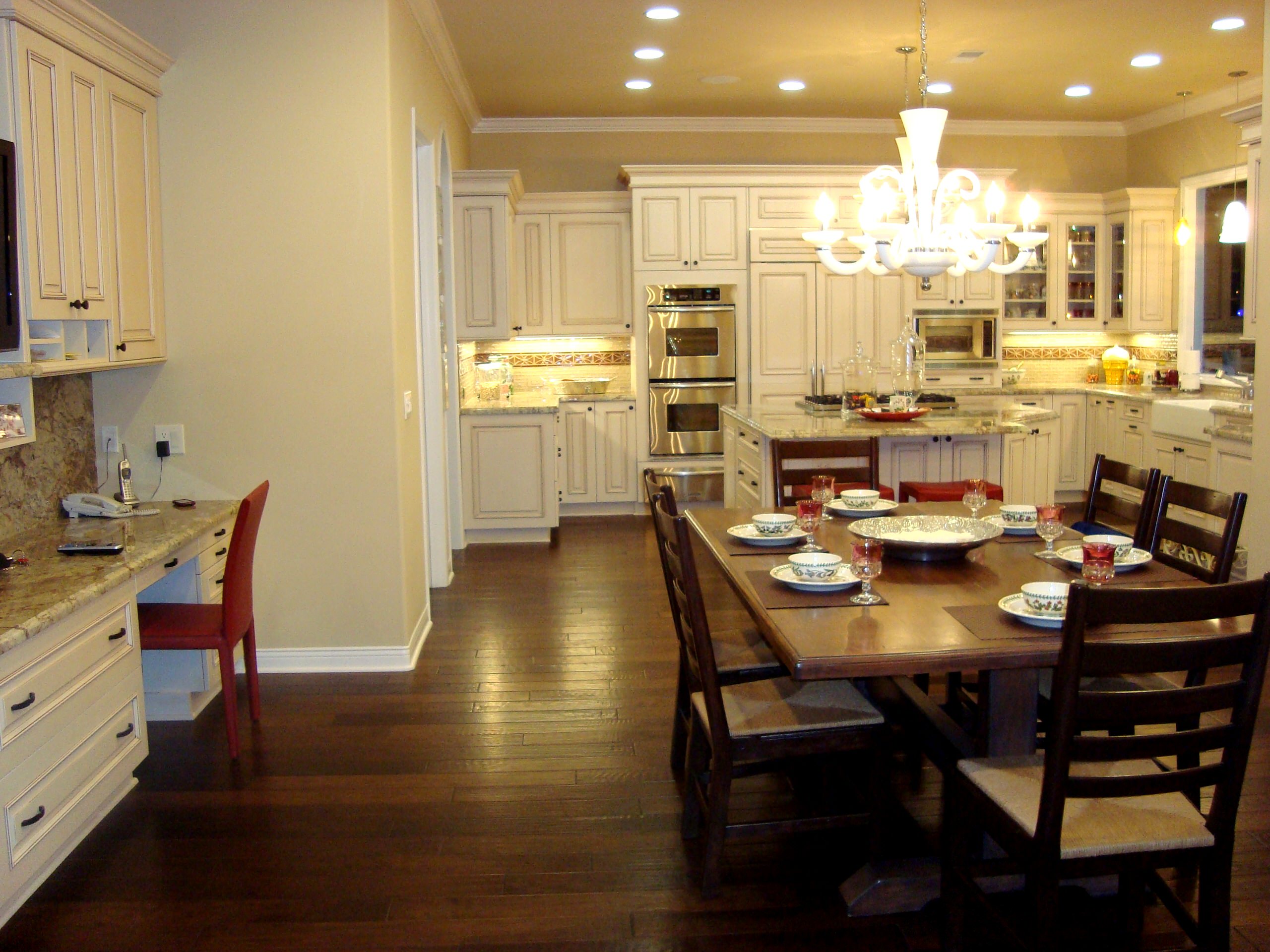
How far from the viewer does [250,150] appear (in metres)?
4.21

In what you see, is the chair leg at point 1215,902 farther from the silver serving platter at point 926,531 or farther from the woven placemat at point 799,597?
the silver serving platter at point 926,531

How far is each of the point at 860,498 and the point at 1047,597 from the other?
1.35 meters

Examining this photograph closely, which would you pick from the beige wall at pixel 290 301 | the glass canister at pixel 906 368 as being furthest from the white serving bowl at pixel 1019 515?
the beige wall at pixel 290 301

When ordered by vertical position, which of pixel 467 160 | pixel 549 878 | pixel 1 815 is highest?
pixel 467 160

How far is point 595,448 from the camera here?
7949mm

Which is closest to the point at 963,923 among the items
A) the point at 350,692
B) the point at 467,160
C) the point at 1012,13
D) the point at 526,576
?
the point at 350,692

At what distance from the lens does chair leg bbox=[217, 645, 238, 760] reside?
3.46m

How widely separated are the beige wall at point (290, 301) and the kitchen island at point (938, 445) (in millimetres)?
1776

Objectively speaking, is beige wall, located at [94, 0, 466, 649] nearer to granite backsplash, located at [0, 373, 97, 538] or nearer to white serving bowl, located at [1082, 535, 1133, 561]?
granite backsplash, located at [0, 373, 97, 538]

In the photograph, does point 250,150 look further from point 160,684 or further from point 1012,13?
point 1012,13

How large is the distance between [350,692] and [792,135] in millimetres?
5803

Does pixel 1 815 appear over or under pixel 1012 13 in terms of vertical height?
under

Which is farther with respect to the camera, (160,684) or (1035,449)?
(1035,449)

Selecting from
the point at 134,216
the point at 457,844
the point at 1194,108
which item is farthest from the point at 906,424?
the point at 1194,108
